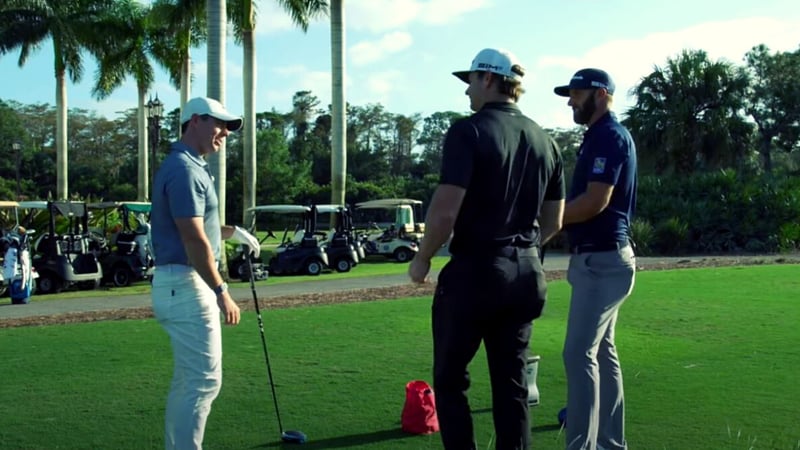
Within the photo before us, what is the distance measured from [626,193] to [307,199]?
5908 cm

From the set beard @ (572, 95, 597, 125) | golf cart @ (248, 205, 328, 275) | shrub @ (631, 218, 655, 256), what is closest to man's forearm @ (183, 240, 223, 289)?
beard @ (572, 95, 597, 125)

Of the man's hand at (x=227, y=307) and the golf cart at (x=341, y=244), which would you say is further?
the golf cart at (x=341, y=244)

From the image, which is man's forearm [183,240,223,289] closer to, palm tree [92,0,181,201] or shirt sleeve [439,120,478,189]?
shirt sleeve [439,120,478,189]

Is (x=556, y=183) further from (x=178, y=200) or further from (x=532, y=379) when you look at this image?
(x=178, y=200)

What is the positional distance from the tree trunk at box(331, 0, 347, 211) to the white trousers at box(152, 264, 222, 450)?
82.0 ft

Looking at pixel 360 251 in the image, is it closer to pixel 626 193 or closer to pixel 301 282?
pixel 301 282

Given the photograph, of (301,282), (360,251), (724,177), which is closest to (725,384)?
(301,282)

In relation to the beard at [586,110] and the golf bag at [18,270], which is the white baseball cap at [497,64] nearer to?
the beard at [586,110]

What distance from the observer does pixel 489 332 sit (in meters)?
4.05

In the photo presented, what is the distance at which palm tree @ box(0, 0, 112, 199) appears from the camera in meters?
37.1

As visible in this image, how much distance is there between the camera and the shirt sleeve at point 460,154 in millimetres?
3787

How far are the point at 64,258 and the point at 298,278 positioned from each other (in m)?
5.76

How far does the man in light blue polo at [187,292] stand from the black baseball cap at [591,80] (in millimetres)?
1988

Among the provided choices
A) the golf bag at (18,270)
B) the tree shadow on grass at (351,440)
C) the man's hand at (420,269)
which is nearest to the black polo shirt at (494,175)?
the man's hand at (420,269)
